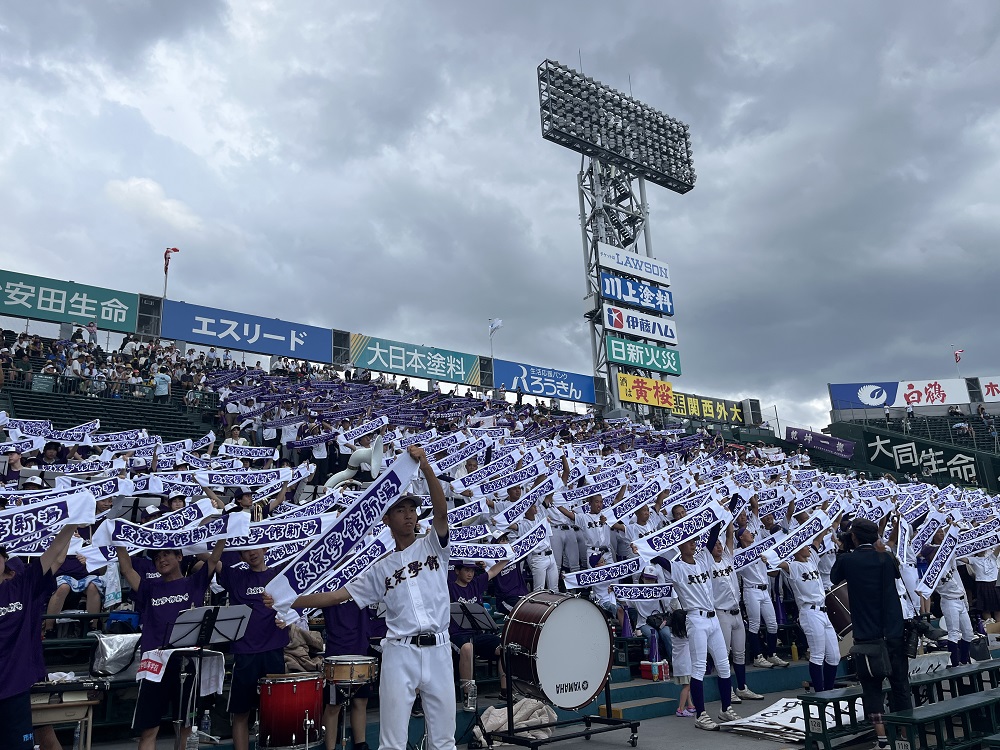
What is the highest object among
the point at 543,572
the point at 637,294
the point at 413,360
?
the point at 637,294

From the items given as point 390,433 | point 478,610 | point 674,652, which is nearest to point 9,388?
point 390,433

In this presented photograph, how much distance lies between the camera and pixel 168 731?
7.89 m

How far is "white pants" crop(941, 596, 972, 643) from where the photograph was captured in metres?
12.0

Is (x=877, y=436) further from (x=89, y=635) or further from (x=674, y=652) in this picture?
(x=89, y=635)

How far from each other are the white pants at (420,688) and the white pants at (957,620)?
33.9 ft

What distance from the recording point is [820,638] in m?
9.83

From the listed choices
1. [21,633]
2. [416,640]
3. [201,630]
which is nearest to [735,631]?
[416,640]

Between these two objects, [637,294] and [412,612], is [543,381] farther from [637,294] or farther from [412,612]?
[412,612]

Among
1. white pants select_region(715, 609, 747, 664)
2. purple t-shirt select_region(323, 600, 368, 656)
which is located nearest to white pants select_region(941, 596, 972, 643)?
white pants select_region(715, 609, 747, 664)

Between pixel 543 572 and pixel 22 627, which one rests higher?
pixel 543 572

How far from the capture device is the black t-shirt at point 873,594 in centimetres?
703

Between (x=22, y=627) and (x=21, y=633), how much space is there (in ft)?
0.14

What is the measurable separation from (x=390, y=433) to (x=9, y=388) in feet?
38.8

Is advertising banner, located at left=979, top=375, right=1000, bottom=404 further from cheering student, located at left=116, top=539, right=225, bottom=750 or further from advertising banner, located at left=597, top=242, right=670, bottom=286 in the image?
cheering student, located at left=116, top=539, right=225, bottom=750
